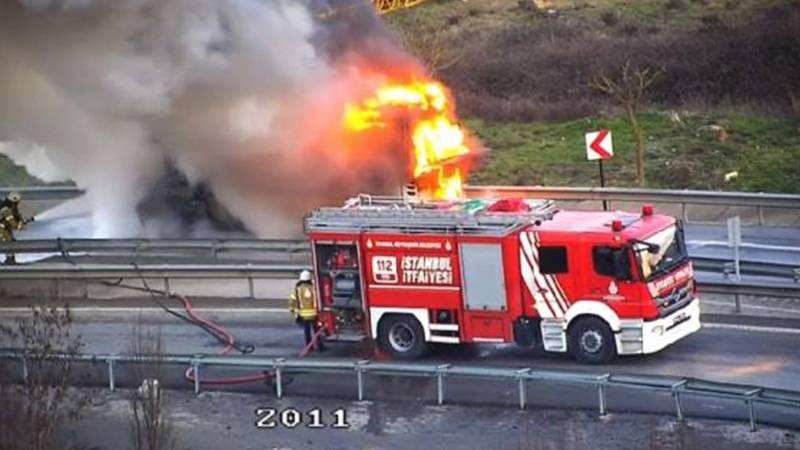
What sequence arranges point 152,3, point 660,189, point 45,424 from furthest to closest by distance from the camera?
point 660,189 → point 152,3 → point 45,424

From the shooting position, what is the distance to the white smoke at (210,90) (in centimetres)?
2772

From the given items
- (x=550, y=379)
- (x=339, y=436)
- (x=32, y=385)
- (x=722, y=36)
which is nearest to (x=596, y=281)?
(x=550, y=379)

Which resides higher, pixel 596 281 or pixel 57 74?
pixel 57 74

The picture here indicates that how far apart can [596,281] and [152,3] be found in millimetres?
10353

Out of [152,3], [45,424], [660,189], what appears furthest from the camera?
[660,189]

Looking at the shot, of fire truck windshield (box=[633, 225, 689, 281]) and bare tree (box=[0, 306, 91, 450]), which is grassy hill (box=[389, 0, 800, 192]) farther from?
bare tree (box=[0, 306, 91, 450])

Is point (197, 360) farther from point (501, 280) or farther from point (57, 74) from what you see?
point (57, 74)

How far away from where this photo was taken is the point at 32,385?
1538cm

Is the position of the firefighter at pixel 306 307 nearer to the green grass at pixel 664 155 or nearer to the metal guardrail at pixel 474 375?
the metal guardrail at pixel 474 375

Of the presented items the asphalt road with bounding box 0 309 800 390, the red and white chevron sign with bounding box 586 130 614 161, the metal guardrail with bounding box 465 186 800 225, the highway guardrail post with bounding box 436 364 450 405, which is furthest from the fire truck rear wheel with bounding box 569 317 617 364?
the metal guardrail with bounding box 465 186 800 225

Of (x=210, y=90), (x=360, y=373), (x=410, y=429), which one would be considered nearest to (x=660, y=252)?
(x=360, y=373)

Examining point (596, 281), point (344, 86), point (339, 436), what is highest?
point (344, 86)

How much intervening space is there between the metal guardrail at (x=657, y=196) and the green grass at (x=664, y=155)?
243 centimetres

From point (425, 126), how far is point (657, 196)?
5265 mm
